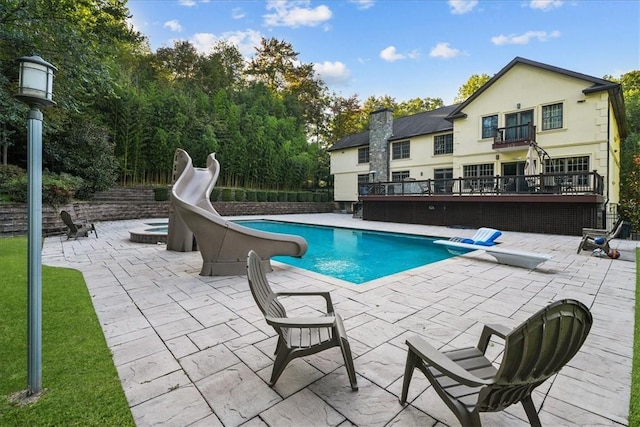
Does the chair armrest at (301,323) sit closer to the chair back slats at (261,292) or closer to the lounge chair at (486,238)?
the chair back slats at (261,292)

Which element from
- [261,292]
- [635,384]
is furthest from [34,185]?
[635,384]

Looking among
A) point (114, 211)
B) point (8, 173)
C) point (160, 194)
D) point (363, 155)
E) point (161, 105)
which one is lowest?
point (114, 211)

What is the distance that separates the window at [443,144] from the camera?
714 inches

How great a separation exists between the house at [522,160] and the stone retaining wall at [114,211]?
314 inches

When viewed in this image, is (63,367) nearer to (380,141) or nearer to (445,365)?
(445,365)

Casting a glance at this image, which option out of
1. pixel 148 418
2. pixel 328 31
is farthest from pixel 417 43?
pixel 148 418

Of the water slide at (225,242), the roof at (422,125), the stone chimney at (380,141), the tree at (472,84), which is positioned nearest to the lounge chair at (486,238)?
the water slide at (225,242)

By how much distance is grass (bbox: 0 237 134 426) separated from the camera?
69.0 inches

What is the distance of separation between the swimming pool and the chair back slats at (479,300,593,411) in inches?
Result: 174

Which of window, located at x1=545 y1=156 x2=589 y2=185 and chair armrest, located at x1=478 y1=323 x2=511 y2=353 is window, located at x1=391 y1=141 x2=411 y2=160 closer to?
window, located at x1=545 y1=156 x2=589 y2=185

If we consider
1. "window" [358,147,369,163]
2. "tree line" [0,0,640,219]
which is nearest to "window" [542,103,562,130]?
"tree line" [0,0,640,219]

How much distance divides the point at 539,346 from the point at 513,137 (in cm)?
1647

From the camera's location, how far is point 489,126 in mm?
15633

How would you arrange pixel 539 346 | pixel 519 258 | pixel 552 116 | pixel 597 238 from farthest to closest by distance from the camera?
pixel 552 116
pixel 597 238
pixel 519 258
pixel 539 346
